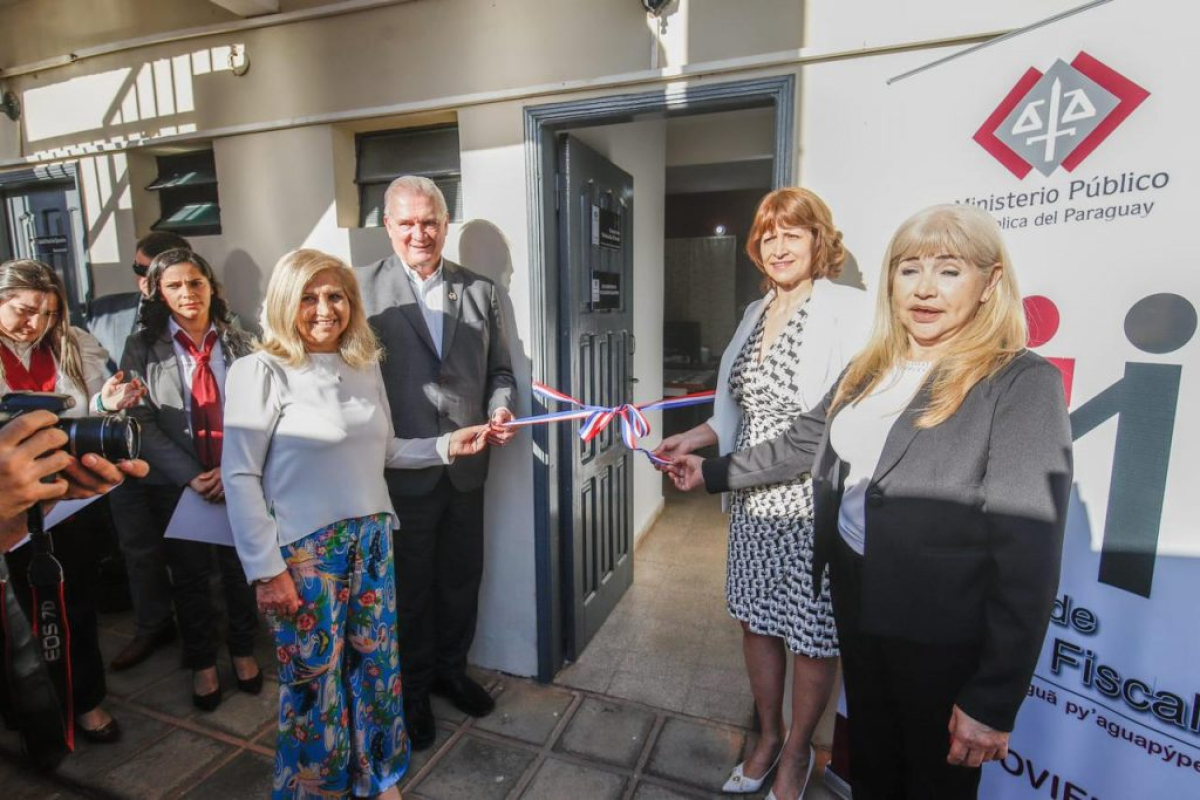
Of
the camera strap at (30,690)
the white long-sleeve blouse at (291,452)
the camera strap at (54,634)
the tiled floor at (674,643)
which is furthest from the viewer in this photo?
the tiled floor at (674,643)

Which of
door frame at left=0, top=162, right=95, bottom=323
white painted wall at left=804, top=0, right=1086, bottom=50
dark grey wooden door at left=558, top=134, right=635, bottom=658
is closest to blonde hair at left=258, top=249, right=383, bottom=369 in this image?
dark grey wooden door at left=558, top=134, right=635, bottom=658

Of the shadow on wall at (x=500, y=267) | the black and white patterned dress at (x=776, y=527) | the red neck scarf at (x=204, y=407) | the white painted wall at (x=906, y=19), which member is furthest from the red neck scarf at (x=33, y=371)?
the white painted wall at (x=906, y=19)

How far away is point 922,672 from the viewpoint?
4.53ft

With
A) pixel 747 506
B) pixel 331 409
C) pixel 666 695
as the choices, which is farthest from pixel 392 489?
pixel 666 695

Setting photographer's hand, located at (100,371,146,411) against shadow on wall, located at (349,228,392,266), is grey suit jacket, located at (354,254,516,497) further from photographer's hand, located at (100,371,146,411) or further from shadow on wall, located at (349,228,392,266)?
photographer's hand, located at (100,371,146,411)

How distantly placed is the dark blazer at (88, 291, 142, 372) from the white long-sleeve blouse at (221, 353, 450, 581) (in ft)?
5.97

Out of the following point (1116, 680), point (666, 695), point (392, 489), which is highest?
point (392, 489)

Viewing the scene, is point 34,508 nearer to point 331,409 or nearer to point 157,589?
point 331,409

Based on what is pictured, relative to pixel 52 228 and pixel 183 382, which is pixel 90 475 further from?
pixel 52 228

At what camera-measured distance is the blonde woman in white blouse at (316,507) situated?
1.73m

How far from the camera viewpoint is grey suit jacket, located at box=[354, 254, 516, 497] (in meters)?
2.29

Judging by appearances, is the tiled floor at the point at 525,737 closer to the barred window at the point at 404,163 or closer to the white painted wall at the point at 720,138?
the barred window at the point at 404,163

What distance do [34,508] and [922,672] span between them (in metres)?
1.95

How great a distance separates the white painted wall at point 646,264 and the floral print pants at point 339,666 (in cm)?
204
